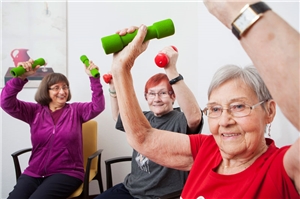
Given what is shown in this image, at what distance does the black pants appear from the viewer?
1.94 metres

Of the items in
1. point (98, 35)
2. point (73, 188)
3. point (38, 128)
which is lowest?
point (73, 188)

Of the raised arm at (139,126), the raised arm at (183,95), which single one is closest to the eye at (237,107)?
the raised arm at (139,126)

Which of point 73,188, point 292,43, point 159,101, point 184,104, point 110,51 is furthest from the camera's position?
point 73,188

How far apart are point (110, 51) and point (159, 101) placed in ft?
3.15

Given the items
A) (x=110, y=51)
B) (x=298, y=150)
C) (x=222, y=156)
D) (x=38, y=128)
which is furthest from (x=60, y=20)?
(x=298, y=150)

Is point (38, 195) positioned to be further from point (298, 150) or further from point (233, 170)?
point (298, 150)

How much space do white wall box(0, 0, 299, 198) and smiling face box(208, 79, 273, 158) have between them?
162 centimetres

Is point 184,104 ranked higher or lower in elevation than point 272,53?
lower

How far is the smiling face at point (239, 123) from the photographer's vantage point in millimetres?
913

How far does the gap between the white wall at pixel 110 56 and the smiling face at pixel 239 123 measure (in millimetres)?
1618

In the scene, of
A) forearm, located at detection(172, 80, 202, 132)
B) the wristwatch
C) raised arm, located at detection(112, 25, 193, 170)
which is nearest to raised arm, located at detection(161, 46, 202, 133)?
forearm, located at detection(172, 80, 202, 132)

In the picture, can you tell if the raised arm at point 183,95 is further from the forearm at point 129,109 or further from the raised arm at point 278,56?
the raised arm at point 278,56

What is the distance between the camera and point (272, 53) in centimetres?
43

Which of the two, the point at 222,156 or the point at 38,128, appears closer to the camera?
the point at 222,156
